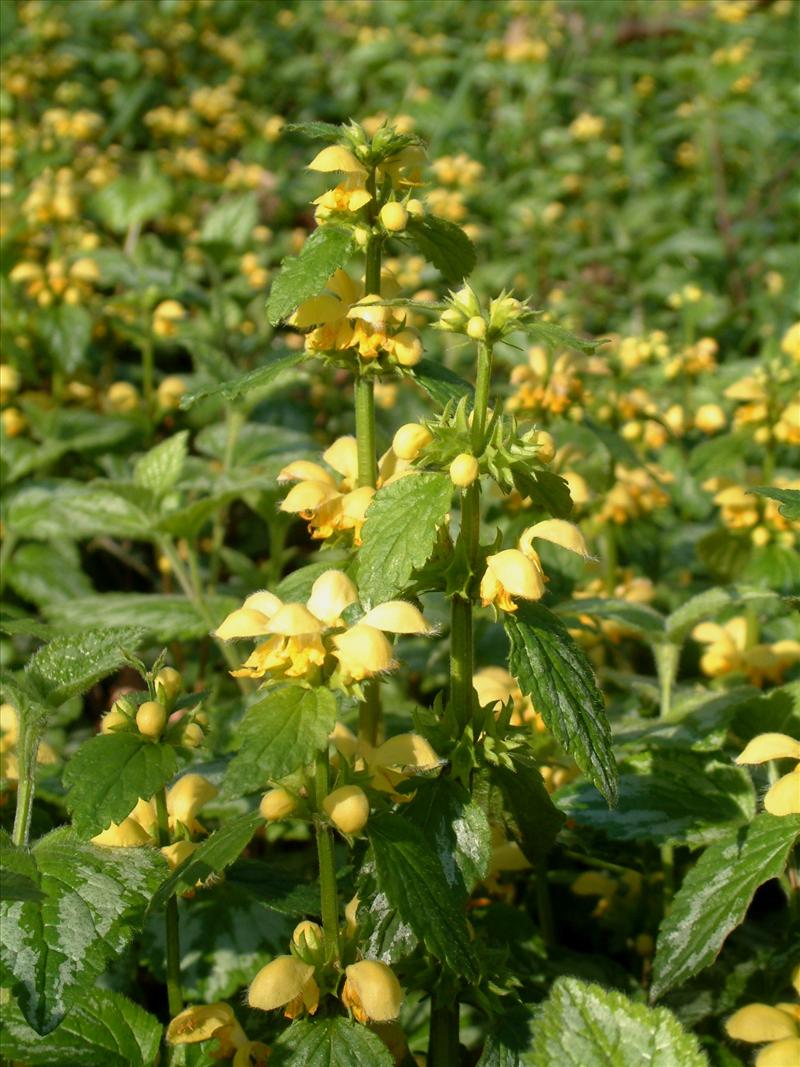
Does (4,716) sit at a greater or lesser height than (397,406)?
greater

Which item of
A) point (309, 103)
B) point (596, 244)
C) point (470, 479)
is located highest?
point (470, 479)

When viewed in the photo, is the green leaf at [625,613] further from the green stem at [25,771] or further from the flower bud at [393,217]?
→ the green stem at [25,771]

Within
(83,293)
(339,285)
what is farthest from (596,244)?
(339,285)

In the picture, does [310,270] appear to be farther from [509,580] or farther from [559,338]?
[509,580]

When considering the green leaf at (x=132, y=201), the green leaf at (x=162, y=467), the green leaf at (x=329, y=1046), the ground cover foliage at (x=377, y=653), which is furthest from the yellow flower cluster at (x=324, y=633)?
the green leaf at (x=132, y=201)

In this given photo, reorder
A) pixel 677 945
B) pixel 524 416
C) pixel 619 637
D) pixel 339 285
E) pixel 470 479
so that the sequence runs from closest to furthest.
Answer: pixel 470 479, pixel 677 945, pixel 339 285, pixel 524 416, pixel 619 637

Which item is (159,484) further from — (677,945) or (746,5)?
(746,5)
